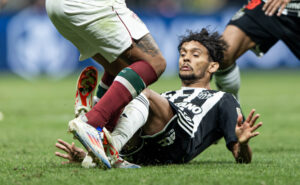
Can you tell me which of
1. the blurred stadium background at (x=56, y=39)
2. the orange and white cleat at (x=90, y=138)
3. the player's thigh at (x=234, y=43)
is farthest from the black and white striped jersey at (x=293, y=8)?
the blurred stadium background at (x=56, y=39)

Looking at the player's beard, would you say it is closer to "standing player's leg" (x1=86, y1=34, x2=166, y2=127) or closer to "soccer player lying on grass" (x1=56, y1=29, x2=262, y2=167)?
"soccer player lying on grass" (x1=56, y1=29, x2=262, y2=167)

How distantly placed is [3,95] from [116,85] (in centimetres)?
866

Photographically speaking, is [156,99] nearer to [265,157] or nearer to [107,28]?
[107,28]

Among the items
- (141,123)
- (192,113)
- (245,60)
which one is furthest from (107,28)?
(245,60)

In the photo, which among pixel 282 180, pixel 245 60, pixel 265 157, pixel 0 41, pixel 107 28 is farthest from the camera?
pixel 245 60

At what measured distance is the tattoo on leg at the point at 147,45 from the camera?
349cm

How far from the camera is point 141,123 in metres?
3.48

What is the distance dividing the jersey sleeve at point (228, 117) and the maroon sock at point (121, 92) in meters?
0.60

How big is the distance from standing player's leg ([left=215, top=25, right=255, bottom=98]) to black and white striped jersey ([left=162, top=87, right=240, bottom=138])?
1.27 m

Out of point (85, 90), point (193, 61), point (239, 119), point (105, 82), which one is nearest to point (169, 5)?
point (105, 82)

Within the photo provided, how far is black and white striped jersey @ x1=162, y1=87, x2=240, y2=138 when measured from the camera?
12.2 feet

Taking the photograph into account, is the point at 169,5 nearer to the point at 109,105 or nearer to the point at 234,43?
the point at 234,43

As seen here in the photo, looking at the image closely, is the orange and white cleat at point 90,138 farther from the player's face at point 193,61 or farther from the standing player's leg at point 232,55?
the standing player's leg at point 232,55

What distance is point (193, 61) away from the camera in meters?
4.14
